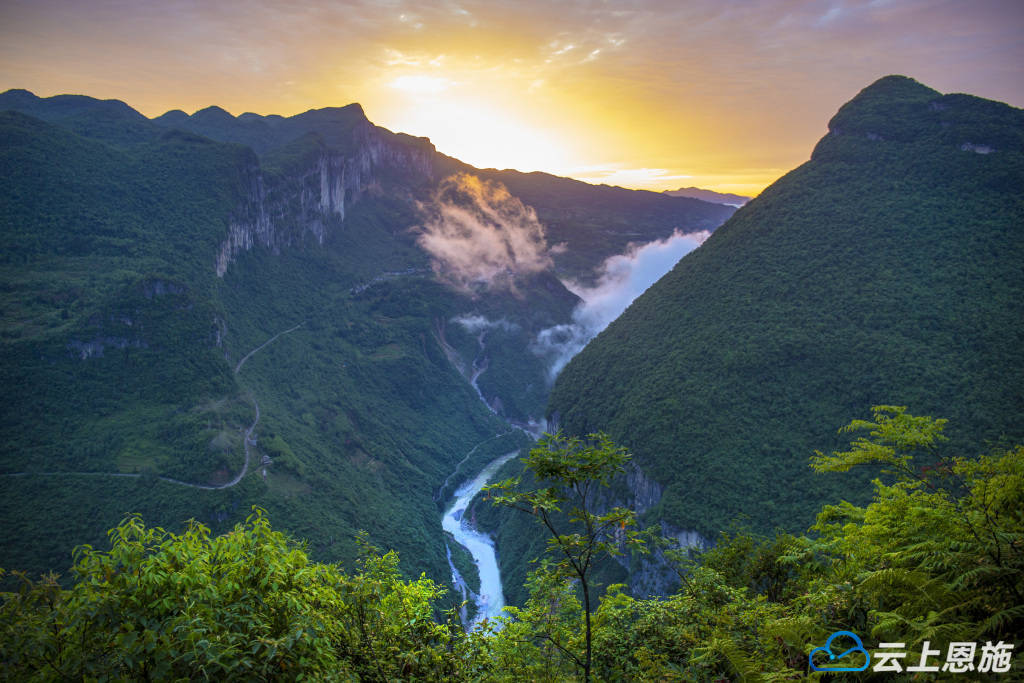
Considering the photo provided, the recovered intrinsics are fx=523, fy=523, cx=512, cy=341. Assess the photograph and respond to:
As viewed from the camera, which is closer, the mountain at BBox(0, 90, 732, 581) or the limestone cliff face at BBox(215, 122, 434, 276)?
the mountain at BBox(0, 90, 732, 581)

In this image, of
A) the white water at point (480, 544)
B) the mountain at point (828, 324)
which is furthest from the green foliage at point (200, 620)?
the white water at point (480, 544)

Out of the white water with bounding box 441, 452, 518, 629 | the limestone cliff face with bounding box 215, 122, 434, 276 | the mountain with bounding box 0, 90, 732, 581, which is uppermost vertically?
the limestone cliff face with bounding box 215, 122, 434, 276

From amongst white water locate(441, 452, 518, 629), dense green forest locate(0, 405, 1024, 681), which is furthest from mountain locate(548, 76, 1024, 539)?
dense green forest locate(0, 405, 1024, 681)

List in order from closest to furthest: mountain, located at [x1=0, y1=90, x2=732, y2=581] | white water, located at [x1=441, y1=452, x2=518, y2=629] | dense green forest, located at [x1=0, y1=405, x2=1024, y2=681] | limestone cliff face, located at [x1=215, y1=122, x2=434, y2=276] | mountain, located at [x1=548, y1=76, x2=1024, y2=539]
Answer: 1. dense green forest, located at [x1=0, y1=405, x2=1024, y2=681]
2. mountain, located at [x1=548, y1=76, x2=1024, y2=539]
3. mountain, located at [x1=0, y1=90, x2=732, y2=581]
4. white water, located at [x1=441, y1=452, x2=518, y2=629]
5. limestone cliff face, located at [x1=215, y1=122, x2=434, y2=276]

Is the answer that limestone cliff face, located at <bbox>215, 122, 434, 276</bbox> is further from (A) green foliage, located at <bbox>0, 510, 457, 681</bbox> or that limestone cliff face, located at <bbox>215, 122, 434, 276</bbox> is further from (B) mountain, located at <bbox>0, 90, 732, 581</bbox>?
(A) green foliage, located at <bbox>0, 510, 457, 681</bbox>

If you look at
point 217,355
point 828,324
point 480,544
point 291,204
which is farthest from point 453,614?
point 291,204

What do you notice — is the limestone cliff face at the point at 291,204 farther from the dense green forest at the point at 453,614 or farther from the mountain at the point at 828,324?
the dense green forest at the point at 453,614

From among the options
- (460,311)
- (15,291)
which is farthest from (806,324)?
(460,311)
